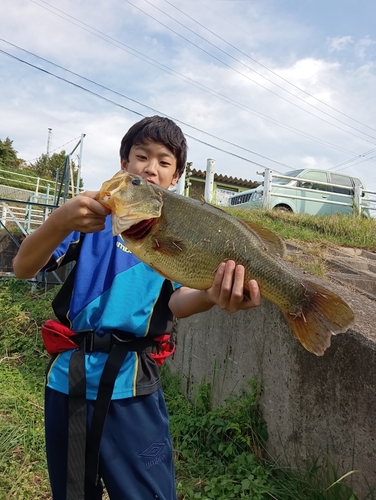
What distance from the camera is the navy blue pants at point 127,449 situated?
1586 millimetres

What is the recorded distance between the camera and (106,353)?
173 centimetres

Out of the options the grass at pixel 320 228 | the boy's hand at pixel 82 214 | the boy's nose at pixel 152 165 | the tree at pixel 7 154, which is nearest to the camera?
the boy's hand at pixel 82 214

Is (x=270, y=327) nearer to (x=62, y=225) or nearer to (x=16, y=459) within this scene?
(x=62, y=225)

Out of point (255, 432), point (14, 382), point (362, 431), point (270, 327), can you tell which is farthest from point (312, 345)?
point (14, 382)

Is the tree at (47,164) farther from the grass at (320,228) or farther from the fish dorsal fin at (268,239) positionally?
the fish dorsal fin at (268,239)

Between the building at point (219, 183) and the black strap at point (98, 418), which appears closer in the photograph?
the black strap at point (98, 418)

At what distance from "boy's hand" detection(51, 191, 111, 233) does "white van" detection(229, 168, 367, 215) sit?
8.26 m

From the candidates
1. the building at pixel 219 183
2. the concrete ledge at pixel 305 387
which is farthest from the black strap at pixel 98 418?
the building at pixel 219 183

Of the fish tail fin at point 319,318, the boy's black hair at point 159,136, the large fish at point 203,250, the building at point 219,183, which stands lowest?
the fish tail fin at point 319,318

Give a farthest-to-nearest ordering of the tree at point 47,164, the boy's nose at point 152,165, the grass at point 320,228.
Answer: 1. the tree at point 47,164
2. the grass at point 320,228
3. the boy's nose at point 152,165

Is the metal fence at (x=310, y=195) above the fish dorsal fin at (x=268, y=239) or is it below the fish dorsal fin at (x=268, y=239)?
above

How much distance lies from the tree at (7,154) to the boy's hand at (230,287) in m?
32.6

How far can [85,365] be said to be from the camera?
5.56ft

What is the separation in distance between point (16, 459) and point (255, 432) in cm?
194
